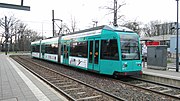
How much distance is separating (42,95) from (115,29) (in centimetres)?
665

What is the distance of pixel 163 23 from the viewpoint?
2953 inches

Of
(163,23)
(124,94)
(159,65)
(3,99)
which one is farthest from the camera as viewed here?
(163,23)

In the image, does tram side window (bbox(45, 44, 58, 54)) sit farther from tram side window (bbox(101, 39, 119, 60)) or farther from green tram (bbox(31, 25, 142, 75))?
tram side window (bbox(101, 39, 119, 60))

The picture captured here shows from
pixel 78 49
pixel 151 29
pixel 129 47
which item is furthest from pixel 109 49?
pixel 151 29

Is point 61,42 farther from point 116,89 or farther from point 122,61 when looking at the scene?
point 116,89

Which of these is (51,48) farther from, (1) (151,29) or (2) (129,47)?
(1) (151,29)

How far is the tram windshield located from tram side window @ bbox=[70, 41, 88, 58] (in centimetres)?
353

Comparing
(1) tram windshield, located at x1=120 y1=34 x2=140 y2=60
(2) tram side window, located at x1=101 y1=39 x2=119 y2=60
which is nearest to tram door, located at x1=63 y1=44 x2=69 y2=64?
(2) tram side window, located at x1=101 y1=39 x2=119 y2=60

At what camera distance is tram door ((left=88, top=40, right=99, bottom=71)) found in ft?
43.0

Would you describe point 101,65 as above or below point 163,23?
below

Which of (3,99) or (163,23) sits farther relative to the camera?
(163,23)

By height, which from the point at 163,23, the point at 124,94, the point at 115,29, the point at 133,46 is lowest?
the point at 124,94

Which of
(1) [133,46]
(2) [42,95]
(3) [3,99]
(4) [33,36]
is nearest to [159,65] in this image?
(1) [133,46]

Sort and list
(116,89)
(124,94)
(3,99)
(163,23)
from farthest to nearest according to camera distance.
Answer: (163,23) → (116,89) → (124,94) → (3,99)
